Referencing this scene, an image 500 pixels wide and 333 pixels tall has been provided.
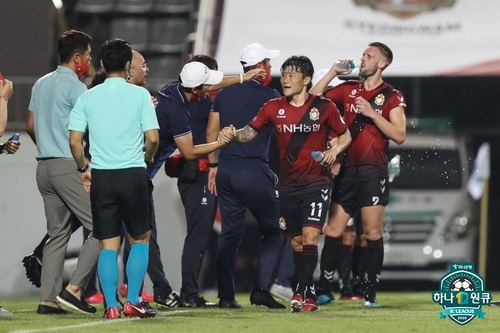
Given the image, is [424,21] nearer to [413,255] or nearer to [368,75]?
[413,255]

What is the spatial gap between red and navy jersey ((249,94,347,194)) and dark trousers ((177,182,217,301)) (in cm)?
103

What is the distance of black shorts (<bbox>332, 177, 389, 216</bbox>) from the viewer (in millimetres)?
9812

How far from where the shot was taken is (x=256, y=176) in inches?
389

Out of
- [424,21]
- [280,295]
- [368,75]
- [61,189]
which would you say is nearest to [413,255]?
[424,21]

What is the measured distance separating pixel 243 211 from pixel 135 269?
201cm

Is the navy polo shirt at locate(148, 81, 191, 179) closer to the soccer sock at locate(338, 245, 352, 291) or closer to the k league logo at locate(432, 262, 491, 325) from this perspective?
the soccer sock at locate(338, 245, 352, 291)

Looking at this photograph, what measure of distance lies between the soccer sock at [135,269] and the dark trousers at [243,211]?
1.78 meters

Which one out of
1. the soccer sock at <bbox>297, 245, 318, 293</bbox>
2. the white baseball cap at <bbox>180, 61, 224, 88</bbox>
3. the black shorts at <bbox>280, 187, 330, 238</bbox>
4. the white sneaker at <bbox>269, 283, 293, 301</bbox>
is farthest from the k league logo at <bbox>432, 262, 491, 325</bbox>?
the white sneaker at <bbox>269, 283, 293, 301</bbox>

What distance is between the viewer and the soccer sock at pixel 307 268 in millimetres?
9172

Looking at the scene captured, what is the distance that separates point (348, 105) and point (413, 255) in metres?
5.30

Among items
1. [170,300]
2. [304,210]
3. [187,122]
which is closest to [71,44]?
[187,122]

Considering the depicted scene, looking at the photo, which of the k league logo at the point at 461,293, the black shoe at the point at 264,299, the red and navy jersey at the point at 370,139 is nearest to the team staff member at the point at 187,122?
the black shoe at the point at 264,299

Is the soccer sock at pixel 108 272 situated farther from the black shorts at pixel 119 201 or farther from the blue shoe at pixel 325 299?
the blue shoe at pixel 325 299

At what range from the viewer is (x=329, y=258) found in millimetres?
10344
